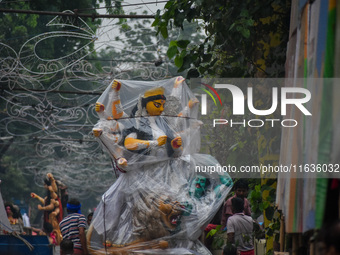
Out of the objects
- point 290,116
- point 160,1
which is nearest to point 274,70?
point 290,116

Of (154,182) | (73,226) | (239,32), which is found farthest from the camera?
(73,226)

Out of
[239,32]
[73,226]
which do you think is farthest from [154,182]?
[239,32]

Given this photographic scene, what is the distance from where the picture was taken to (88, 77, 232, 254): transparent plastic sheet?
27.6 feet

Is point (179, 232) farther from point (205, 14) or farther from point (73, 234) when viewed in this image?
point (205, 14)

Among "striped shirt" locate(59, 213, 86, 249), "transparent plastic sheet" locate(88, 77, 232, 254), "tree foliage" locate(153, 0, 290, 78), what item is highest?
"tree foliage" locate(153, 0, 290, 78)

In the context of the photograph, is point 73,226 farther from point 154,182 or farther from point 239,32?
point 239,32

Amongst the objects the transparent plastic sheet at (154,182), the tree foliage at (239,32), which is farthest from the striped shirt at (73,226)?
the tree foliage at (239,32)

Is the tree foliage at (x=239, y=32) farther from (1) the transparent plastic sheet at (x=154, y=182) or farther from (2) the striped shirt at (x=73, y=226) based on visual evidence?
(2) the striped shirt at (x=73, y=226)

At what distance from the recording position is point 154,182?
8.62m

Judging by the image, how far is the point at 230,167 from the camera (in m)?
9.98

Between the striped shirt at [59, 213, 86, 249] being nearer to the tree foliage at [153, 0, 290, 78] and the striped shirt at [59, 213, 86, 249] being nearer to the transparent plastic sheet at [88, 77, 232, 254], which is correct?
the transparent plastic sheet at [88, 77, 232, 254]

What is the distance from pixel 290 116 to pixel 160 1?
5.60m

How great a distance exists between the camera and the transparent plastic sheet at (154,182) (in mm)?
8414

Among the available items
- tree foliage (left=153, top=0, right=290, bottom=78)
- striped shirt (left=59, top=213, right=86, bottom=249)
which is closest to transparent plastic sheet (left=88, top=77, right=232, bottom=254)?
striped shirt (left=59, top=213, right=86, bottom=249)
